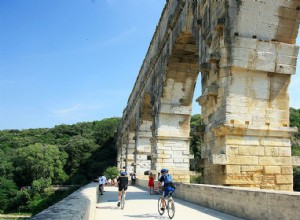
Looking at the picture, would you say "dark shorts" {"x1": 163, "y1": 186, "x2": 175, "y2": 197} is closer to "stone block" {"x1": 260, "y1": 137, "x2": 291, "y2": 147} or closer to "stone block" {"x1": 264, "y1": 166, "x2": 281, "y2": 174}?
"stone block" {"x1": 264, "y1": 166, "x2": 281, "y2": 174}

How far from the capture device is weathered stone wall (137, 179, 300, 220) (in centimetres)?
433

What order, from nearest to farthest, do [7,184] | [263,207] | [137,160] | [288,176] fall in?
1. [263,207]
2. [288,176]
3. [137,160]
4. [7,184]

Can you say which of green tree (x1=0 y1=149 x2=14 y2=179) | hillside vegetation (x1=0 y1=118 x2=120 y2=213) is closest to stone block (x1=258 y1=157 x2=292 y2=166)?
hillside vegetation (x1=0 y1=118 x2=120 y2=213)

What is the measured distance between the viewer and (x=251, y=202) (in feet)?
17.3

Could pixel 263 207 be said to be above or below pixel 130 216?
above

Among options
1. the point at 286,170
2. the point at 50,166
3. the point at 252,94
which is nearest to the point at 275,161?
the point at 286,170

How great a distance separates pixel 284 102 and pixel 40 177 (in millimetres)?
47218

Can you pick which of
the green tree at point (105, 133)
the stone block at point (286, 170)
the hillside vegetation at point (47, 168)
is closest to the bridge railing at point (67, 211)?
the stone block at point (286, 170)

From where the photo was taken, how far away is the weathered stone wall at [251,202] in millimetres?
4332

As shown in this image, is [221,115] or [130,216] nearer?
[130,216]

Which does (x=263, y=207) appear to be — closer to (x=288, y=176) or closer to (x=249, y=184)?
(x=249, y=184)

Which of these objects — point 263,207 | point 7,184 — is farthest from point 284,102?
point 7,184

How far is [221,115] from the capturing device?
24.7ft

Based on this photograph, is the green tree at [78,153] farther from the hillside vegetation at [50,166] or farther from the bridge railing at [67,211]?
the bridge railing at [67,211]
